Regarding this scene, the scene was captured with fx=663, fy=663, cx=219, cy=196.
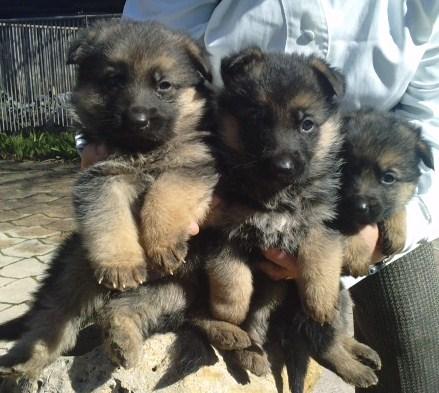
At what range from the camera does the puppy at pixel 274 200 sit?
8.67 ft

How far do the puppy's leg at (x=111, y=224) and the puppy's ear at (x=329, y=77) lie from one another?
90cm

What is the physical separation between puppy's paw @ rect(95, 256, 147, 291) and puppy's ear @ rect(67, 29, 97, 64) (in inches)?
38.7

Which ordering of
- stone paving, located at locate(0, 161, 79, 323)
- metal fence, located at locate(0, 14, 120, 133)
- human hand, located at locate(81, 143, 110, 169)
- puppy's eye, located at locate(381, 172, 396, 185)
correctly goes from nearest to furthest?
1. human hand, located at locate(81, 143, 110, 169)
2. puppy's eye, located at locate(381, 172, 396, 185)
3. stone paving, located at locate(0, 161, 79, 323)
4. metal fence, located at locate(0, 14, 120, 133)

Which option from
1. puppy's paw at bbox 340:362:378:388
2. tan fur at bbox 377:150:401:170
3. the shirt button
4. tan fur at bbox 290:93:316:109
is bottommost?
puppy's paw at bbox 340:362:378:388

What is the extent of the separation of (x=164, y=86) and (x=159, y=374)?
1226 millimetres

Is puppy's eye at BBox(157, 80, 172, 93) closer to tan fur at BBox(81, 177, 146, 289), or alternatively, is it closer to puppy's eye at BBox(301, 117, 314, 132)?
tan fur at BBox(81, 177, 146, 289)

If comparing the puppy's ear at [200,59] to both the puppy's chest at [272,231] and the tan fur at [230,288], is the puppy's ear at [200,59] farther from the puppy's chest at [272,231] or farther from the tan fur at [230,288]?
the tan fur at [230,288]

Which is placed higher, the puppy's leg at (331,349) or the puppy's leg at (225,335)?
the puppy's leg at (225,335)

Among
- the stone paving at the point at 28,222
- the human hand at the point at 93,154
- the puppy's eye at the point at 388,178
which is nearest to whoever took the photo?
the human hand at the point at 93,154

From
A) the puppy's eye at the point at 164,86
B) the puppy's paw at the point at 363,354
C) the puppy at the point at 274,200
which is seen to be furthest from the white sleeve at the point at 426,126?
the puppy's eye at the point at 164,86

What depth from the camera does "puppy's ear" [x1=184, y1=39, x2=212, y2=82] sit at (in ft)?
9.63

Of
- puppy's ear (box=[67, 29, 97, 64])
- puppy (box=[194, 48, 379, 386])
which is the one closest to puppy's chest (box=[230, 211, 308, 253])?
puppy (box=[194, 48, 379, 386])

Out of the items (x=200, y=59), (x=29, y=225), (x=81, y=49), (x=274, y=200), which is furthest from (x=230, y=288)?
(x=29, y=225)

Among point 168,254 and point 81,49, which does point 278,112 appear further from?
point 81,49
